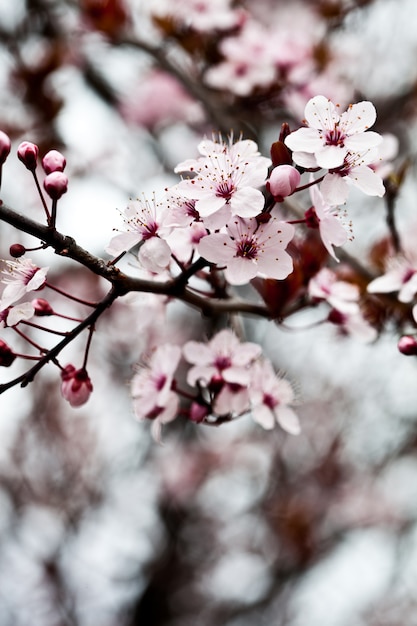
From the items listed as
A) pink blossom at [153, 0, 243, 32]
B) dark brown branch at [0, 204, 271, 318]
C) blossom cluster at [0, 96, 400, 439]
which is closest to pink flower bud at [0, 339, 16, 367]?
blossom cluster at [0, 96, 400, 439]

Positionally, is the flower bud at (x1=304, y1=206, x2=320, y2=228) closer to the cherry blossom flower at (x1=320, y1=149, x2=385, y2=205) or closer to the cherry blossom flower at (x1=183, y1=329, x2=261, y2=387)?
the cherry blossom flower at (x1=320, y1=149, x2=385, y2=205)

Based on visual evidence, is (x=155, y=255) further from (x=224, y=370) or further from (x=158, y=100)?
(x=158, y=100)

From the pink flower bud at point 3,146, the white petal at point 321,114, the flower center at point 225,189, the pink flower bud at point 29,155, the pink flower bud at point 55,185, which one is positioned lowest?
the flower center at point 225,189

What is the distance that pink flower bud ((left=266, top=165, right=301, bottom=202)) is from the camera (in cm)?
106

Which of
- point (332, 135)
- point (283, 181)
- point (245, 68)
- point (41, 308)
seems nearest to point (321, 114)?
point (332, 135)

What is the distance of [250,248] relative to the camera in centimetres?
113

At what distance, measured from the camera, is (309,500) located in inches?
186

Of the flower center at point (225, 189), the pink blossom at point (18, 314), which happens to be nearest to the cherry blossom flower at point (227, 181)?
the flower center at point (225, 189)

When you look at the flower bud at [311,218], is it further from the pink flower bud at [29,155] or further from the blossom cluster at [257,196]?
the pink flower bud at [29,155]

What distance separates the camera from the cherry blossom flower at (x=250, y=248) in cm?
111

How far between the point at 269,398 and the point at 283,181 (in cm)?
60

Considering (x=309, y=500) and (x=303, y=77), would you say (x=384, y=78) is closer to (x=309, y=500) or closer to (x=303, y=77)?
(x=303, y=77)

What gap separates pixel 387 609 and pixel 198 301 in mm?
4430

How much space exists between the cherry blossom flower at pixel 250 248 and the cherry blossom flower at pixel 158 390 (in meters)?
0.39
